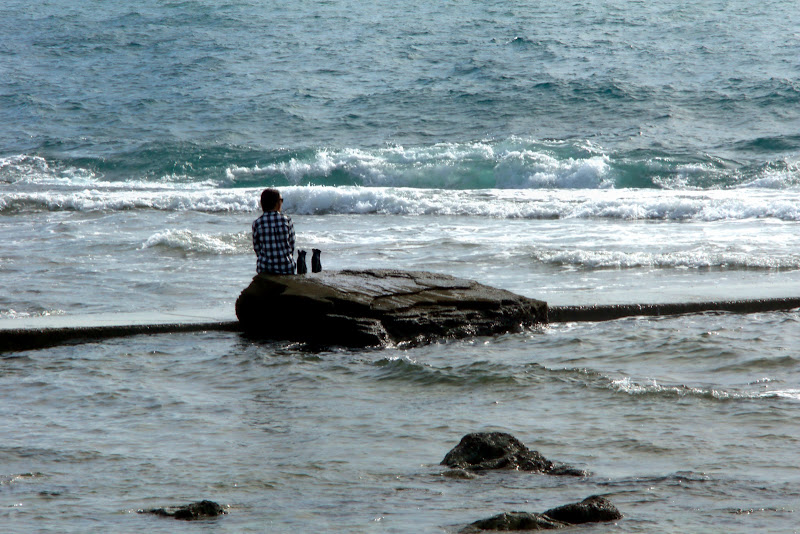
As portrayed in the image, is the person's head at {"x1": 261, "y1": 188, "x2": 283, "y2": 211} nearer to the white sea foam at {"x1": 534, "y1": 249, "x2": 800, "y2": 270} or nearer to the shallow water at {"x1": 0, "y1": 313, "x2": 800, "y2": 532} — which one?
the shallow water at {"x1": 0, "y1": 313, "x2": 800, "y2": 532}

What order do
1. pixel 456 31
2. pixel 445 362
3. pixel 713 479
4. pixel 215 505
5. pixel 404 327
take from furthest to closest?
pixel 456 31, pixel 404 327, pixel 445 362, pixel 713 479, pixel 215 505

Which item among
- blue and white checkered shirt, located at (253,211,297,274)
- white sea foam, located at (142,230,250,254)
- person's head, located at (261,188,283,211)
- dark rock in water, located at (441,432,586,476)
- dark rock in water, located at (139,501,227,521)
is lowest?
dark rock in water, located at (139,501,227,521)

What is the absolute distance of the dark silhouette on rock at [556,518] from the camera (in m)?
3.04

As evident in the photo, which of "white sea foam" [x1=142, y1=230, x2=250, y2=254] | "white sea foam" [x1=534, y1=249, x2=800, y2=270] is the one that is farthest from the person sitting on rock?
"white sea foam" [x1=142, y1=230, x2=250, y2=254]

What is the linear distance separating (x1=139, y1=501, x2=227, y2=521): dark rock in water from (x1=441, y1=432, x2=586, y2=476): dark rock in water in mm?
1077

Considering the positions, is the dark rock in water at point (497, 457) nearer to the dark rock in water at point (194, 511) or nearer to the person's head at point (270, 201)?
the dark rock in water at point (194, 511)

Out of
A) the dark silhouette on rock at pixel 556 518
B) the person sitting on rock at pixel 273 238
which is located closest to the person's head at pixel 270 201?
the person sitting on rock at pixel 273 238

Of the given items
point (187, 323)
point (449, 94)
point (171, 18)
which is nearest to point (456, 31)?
point (449, 94)

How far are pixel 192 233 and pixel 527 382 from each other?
27.7ft

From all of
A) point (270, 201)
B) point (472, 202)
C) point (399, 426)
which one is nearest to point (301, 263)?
point (270, 201)

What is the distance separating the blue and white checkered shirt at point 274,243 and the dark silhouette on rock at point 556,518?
468cm

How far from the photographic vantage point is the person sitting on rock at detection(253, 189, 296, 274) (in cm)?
751

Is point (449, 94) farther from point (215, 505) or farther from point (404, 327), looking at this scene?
point (215, 505)

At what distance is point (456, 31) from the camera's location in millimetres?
29953
